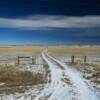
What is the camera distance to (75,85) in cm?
1719

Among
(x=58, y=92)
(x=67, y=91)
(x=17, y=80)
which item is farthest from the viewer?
(x=17, y=80)

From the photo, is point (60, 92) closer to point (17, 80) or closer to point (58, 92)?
point (58, 92)

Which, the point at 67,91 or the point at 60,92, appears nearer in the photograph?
the point at 60,92

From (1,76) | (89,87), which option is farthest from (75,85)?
(1,76)

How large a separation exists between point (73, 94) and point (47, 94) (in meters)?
1.53

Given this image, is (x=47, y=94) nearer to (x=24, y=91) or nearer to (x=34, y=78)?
(x=24, y=91)

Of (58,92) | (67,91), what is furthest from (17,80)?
(67,91)

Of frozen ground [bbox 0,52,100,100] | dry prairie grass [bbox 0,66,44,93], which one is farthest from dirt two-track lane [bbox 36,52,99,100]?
dry prairie grass [bbox 0,66,44,93]

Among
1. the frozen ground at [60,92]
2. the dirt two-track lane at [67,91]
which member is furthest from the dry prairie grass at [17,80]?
the dirt two-track lane at [67,91]

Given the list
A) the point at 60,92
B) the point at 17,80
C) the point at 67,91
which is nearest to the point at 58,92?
the point at 60,92

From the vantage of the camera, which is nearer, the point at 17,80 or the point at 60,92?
the point at 60,92

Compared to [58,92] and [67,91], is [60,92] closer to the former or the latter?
[58,92]

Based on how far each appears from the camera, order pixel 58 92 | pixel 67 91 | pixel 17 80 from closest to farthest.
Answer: pixel 58 92, pixel 67 91, pixel 17 80

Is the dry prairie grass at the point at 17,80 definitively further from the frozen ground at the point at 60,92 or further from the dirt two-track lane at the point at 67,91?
the dirt two-track lane at the point at 67,91
